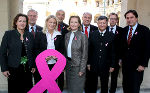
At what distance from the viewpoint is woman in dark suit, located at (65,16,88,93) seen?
2953mm

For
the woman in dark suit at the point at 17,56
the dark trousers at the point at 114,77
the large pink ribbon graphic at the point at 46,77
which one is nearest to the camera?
the large pink ribbon graphic at the point at 46,77

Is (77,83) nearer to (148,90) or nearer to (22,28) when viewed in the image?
(22,28)

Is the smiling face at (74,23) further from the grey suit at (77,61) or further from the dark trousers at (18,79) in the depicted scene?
the dark trousers at (18,79)

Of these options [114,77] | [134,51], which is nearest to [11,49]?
[134,51]

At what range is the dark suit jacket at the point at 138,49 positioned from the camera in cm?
302

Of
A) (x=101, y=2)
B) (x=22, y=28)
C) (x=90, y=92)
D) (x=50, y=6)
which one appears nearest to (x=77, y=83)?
(x=90, y=92)

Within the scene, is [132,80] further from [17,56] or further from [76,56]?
[17,56]

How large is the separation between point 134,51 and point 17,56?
2044mm

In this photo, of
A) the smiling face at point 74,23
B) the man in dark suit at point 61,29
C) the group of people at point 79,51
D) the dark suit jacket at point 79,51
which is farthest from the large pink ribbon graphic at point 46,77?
the man in dark suit at point 61,29

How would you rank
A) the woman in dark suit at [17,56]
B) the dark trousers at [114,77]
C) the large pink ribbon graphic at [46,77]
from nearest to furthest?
the large pink ribbon graphic at [46,77] < the woman in dark suit at [17,56] < the dark trousers at [114,77]

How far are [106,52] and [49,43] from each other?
3.47 feet

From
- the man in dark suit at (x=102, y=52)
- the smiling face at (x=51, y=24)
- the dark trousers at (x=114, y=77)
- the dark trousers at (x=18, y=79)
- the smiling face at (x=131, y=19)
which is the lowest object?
the dark trousers at (x=114, y=77)

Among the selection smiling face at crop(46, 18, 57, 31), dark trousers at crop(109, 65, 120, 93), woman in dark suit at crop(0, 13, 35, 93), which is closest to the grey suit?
smiling face at crop(46, 18, 57, 31)

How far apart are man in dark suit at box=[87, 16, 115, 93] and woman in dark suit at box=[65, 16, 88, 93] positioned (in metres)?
0.22
